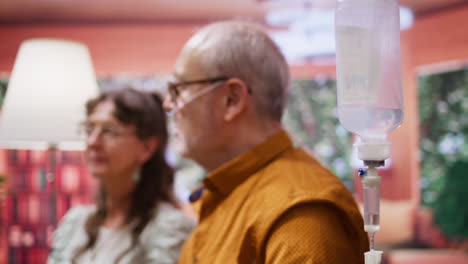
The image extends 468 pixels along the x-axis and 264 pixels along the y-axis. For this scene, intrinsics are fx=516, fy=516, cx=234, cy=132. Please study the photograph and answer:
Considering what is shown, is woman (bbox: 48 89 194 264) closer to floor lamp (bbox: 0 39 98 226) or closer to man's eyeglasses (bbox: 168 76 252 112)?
floor lamp (bbox: 0 39 98 226)

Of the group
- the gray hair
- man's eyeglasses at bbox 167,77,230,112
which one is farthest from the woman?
the gray hair

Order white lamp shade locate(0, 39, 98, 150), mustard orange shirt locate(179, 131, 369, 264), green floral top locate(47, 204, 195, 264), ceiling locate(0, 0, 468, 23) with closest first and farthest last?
mustard orange shirt locate(179, 131, 369, 264) → green floral top locate(47, 204, 195, 264) → white lamp shade locate(0, 39, 98, 150) → ceiling locate(0, 0, 468, 23)

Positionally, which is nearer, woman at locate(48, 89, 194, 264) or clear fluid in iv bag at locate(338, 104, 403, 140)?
clear fluid in iv bag at locate(338, 104, 403, 140)

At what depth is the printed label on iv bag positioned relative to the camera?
2.49ft

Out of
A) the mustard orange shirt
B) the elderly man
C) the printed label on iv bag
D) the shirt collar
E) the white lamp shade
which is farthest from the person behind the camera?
the white lamp shade

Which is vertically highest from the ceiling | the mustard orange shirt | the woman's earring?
the ceiling

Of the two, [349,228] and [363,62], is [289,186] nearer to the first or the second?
[349,228]

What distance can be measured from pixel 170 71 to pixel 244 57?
15.1 ft

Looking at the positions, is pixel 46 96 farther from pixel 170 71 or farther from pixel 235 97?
pixel 170 71

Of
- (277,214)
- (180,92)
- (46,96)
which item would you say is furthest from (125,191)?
(277,214)

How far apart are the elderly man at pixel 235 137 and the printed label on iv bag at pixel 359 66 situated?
28 centimetres

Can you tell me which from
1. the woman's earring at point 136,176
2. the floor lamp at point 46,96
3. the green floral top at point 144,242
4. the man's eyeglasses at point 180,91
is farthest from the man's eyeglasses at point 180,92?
the floor lamp at point 46,96

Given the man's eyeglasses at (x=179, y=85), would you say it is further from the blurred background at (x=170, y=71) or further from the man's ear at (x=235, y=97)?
the blurred background at (x=170, y=71)

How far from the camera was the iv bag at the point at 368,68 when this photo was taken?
2.50 ft
